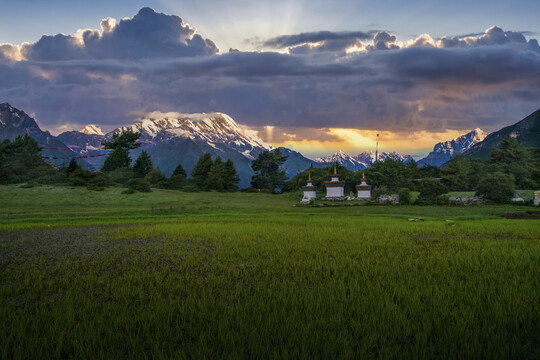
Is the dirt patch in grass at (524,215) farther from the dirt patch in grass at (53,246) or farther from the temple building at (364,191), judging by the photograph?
the temple building at (364,191)

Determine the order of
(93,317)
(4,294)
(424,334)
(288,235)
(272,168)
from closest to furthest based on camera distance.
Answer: (424,334) < (93,317) < (4,294) < (288,235) < (272,168)

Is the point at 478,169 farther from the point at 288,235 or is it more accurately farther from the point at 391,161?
the point at 288,235

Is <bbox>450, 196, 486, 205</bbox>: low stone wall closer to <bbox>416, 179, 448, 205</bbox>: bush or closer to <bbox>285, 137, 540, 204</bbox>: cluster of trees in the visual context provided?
<bbox>285, 137, 540, 204</bbox>: cluster of trees

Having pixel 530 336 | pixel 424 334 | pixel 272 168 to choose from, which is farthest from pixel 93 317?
pixel 272 168

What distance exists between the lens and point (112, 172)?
6938 centimetres

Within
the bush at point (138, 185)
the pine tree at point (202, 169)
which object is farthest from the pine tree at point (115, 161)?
the bush at point (138, 185)

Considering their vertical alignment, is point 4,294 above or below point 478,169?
below

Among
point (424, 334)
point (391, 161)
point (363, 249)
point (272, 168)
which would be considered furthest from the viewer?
point (272, 168)

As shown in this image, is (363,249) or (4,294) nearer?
(4,294)

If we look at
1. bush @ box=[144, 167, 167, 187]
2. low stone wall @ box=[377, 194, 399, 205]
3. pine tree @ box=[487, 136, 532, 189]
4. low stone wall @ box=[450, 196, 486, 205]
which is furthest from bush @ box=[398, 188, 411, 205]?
bush @ box=[144, 167, 167, 187]

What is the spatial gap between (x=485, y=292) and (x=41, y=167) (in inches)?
2747

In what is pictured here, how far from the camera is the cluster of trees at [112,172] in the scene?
58.0 metres

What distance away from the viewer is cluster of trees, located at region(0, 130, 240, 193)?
190ft

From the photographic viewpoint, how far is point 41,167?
2421 inches
